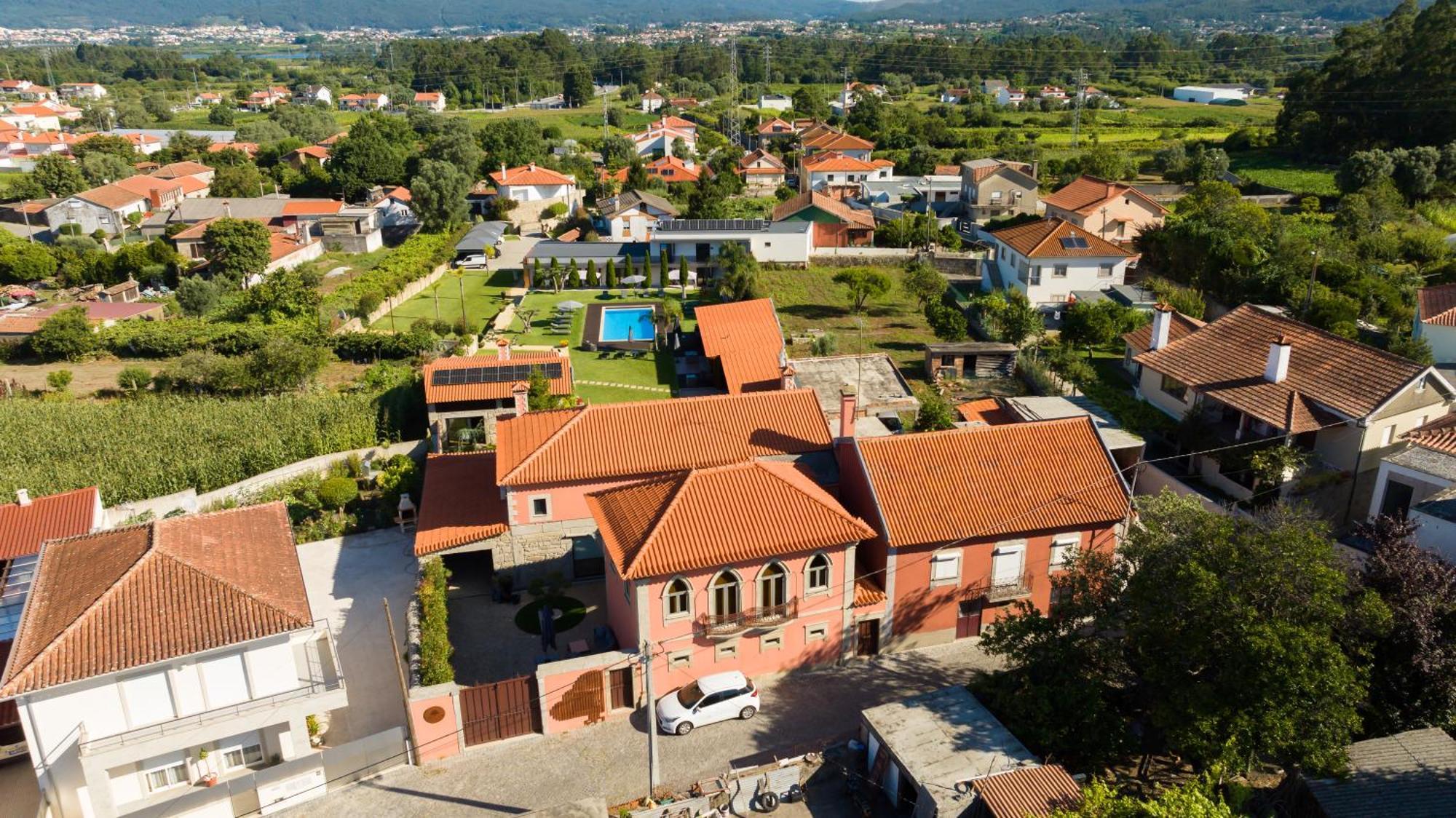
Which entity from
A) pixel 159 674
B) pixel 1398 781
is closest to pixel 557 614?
pixel 159 674

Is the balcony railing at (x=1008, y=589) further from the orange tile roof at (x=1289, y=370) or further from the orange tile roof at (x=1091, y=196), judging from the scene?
the orange tile roof at (x=1091, y=196)

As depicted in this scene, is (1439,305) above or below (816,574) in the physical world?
above

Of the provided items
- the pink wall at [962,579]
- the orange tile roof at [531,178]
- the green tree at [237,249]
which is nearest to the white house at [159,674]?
the pink wall at [962,579]

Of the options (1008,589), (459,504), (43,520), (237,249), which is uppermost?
(237,249)

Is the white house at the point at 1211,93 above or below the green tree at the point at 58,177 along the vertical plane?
above

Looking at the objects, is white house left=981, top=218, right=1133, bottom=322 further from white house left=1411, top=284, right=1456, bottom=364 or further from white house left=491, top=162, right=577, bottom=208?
white house left=491, top=162, right=577, bottom=208

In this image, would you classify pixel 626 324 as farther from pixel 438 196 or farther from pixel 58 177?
pixel 58 177

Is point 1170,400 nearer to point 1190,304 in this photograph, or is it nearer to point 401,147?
point 1190,304
